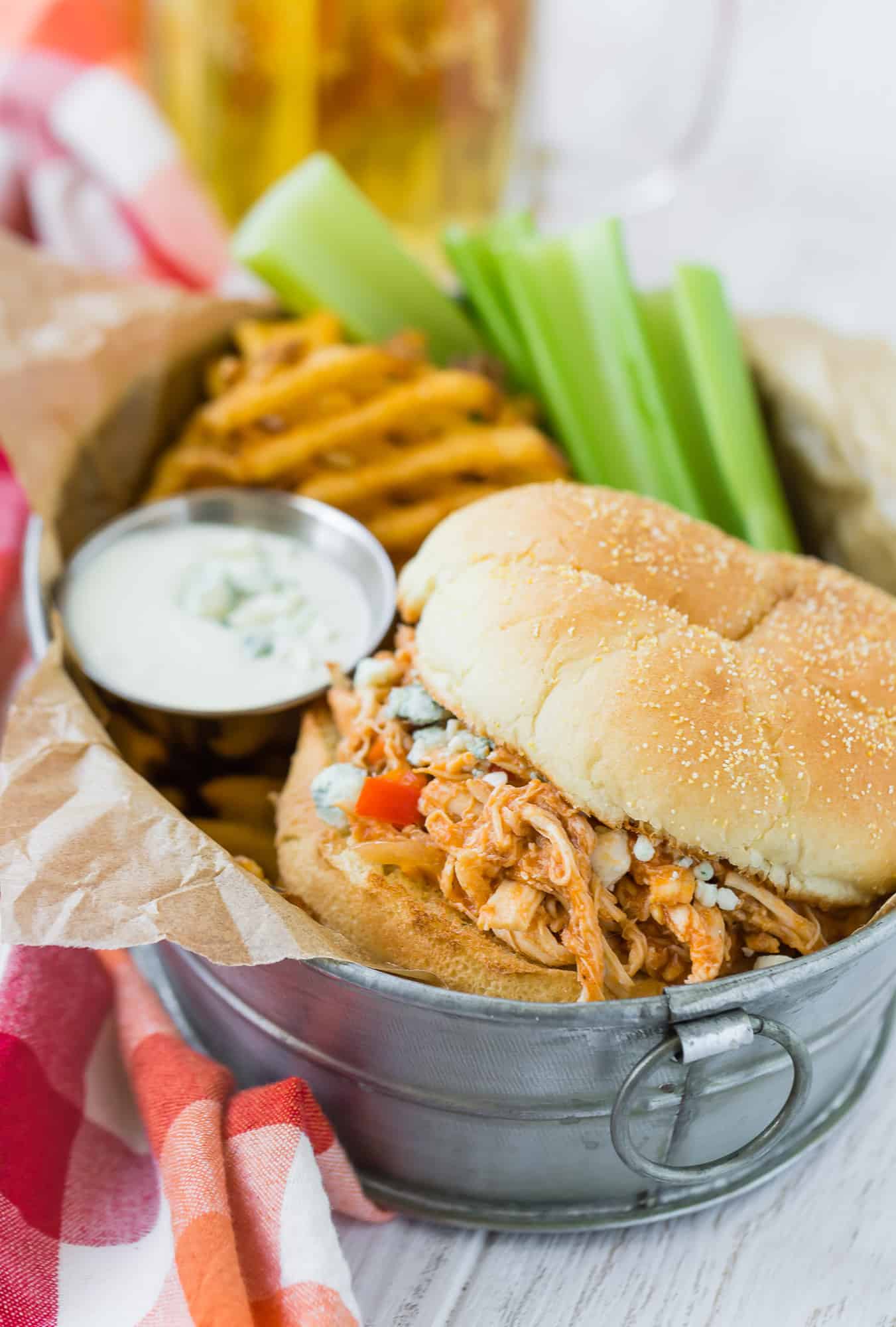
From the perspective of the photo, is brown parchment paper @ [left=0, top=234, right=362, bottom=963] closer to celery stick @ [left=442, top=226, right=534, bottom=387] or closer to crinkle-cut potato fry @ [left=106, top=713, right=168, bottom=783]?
crinkle-cut potato fry @ [left=106, top=713, right=168, bottom=783]

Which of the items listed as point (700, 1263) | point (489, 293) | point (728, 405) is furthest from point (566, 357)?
point (700, 1263)

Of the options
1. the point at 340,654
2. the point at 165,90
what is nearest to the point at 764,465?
the point at 340,654

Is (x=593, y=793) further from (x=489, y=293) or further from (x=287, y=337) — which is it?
(x=489, y=293)

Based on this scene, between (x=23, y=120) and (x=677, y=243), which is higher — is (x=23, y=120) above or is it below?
Result: above

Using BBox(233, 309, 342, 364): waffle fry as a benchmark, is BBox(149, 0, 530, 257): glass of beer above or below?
above

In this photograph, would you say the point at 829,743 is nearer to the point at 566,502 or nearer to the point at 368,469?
the point at 566,502

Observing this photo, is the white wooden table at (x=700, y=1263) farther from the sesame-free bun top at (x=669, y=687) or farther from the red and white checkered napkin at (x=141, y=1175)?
the sesame-free bun top at (x=669, y=687)

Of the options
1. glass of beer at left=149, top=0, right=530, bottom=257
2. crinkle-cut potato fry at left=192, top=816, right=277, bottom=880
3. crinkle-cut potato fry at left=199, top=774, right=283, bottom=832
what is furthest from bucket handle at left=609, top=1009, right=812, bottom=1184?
glass of beer at left=149, top=0, right=530, bottom=257
